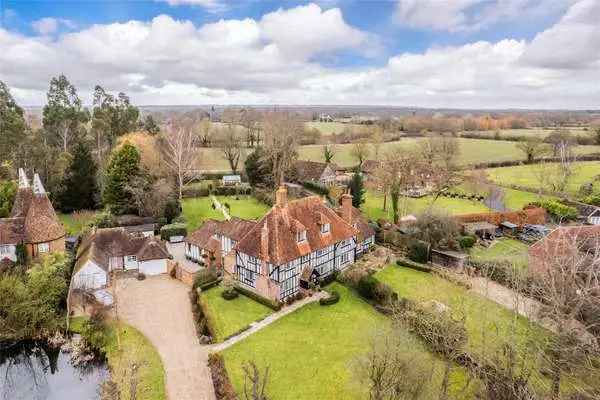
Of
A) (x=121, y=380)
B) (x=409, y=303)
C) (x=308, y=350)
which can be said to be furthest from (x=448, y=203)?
(x=121, y=380)

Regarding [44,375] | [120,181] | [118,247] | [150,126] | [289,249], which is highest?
[150,126]

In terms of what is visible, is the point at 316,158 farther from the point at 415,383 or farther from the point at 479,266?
the point at 415,383

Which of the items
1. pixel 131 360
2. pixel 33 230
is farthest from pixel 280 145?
pixel 131 360

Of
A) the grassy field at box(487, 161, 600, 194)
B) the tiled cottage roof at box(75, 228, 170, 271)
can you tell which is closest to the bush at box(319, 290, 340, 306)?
the tiled cottage roof at box(75, 228, 170, 271)

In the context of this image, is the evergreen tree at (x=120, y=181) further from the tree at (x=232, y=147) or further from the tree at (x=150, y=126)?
the tree at (x=150, y=126)

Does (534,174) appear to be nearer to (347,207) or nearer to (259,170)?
(259,170)

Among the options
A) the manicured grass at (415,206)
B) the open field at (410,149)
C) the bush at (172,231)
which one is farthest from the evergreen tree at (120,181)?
the manicured grass at (415,206)
